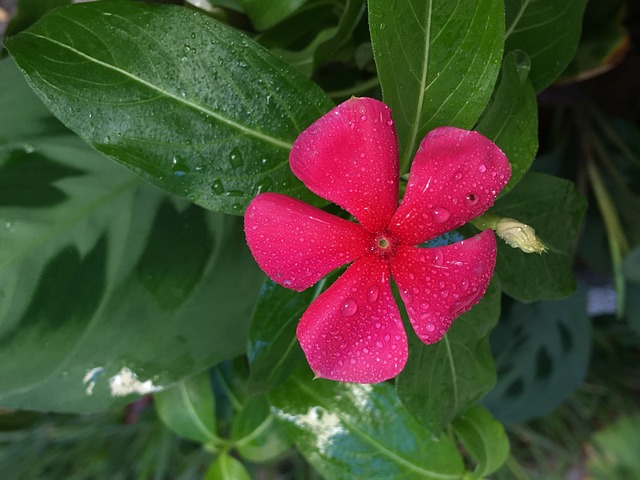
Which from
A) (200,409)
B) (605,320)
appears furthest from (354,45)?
(605,320)

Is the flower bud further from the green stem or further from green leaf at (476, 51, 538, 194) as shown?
the green stem

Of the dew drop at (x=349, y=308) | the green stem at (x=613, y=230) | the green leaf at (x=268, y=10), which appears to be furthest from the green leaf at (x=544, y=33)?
the green stem at (x=613, y=230)

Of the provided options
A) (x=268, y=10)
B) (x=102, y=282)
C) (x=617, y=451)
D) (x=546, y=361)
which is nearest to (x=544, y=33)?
(x=268, y=10)

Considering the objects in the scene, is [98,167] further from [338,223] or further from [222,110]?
[338,223]

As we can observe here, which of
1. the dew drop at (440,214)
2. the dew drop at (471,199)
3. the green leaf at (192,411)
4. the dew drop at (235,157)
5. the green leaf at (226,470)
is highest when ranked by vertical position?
the dew drop at (471,199)

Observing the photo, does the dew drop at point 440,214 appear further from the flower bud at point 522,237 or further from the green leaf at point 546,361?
the green leaf at point 546,361

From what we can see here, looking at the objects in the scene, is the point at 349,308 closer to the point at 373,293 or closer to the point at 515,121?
the point at 373,293
